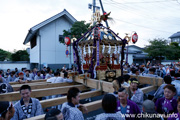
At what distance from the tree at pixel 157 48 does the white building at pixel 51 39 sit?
14050 millimetres

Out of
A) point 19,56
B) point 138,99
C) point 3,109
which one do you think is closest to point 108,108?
point 3,109

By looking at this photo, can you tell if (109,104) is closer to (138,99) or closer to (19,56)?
(138,99)

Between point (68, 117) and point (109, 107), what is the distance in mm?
708

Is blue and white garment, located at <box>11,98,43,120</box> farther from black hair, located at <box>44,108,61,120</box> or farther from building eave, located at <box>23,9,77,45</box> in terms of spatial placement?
building eave, located at <box>23,9,77,45</box>

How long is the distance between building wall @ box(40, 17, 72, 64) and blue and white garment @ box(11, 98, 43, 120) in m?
11.1

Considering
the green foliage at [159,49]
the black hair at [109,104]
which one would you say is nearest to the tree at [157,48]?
the green foliage at [159,49]

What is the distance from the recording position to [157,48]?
2039 centimetres

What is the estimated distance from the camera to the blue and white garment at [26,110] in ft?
7.68

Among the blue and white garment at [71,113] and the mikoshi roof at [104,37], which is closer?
the blue and white garment at [71,113]

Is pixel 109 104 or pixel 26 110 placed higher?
pixel 109 104

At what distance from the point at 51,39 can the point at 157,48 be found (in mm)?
16657

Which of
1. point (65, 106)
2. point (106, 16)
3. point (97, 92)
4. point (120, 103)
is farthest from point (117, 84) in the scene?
point (106, 16)

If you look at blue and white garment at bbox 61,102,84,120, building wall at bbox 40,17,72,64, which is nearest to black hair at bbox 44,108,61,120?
blue and white garment at bbox 61,102,84,120

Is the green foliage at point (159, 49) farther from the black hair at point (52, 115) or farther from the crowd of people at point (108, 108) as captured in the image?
the black hair at point (52, 115)
